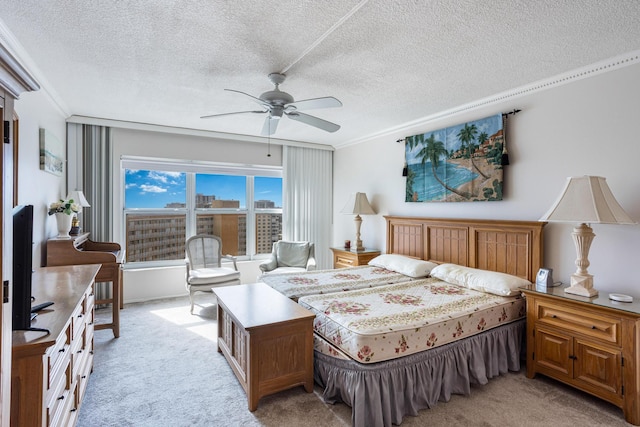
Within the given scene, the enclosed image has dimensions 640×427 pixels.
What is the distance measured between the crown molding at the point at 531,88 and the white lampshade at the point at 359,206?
0.98 metres

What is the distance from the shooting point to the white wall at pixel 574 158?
8.11ft

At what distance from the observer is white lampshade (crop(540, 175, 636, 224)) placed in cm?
222

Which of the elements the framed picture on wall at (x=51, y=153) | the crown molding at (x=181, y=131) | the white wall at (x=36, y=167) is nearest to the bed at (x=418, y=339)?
the white wall at (x=36, y=167)

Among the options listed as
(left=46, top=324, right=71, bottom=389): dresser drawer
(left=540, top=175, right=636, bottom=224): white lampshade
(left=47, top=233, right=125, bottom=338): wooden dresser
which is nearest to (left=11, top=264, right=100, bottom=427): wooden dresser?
(left=46, top=324, right=71, bottom=389): dresser drawer

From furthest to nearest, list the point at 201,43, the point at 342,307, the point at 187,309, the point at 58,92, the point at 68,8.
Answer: the point at 187,309
the point at 58,92
the point at 342,307
the point at 201,43
the point at 68,8

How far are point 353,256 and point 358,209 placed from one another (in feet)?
2.30

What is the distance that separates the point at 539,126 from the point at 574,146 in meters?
0.36

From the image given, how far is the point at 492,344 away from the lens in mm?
2598

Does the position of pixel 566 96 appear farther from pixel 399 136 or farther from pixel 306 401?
pixel 306 401

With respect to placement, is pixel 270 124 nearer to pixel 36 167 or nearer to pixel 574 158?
pixel 36 167

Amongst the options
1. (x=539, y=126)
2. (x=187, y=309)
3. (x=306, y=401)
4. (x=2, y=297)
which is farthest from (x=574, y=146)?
(x=187, y=309)

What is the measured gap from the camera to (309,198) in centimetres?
583

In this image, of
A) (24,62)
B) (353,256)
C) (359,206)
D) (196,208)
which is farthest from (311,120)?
(196,208)

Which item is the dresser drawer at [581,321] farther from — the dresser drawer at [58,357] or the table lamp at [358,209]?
the dresser drawer at [58,357]
